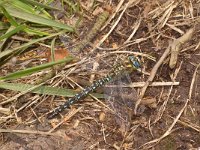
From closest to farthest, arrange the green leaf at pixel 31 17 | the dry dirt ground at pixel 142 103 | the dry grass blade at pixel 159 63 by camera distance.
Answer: the dry dirt ground at pixel 142 103, the dry grass blade at pixel 159 63, the green leaf at pixel 31 17

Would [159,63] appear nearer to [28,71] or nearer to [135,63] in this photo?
[135,63]

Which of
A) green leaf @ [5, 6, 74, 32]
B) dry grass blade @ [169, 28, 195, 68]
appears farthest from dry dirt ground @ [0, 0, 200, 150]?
green leaf @ [5, 6, 74, 32]

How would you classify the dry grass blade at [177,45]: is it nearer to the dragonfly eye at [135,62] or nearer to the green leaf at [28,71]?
the dragonfly eye at [135,62]

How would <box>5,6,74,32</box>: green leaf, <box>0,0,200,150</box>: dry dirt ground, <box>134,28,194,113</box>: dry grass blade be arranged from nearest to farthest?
<box>0,0,200,150</box>: dry dirt ground, <box>134,28,194,113</box>: dry grass blade, <box>5,6,74,32</box>: green leaf

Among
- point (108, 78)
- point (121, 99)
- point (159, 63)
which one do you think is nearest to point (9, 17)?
point (108, 78)

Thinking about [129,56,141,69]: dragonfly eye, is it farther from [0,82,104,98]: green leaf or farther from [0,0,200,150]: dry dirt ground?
[0,82,104,98]: green leaf

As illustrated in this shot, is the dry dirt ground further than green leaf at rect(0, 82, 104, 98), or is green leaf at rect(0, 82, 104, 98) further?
green leaf at rect(0, 82, 104, 98)

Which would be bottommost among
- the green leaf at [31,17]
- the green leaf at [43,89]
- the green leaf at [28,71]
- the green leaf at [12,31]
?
the green leaf at [43,89]

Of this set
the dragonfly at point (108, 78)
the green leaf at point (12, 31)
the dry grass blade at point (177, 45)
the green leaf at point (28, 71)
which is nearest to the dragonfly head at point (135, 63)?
the dragonfly at point (108, 78)
